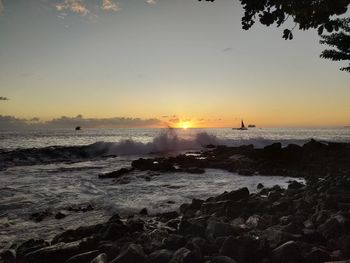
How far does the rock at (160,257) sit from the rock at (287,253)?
1528mm

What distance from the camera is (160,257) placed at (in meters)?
5.07

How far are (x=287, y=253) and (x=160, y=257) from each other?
1.85m

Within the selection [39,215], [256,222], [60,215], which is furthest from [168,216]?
[39,215]

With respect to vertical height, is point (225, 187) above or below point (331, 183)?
below

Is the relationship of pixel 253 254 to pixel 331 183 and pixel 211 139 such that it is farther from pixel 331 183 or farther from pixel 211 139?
pixel 211 139

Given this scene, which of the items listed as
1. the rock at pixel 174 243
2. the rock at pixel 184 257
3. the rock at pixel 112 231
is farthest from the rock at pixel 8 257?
the rock at pixel 184 257

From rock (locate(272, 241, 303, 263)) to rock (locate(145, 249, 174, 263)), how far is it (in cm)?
153

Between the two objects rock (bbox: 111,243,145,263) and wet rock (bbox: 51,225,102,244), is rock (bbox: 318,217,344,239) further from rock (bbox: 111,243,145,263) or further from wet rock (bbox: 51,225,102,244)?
wet rock (bbox: 51,225,102,244)

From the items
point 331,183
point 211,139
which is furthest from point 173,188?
point 211,139

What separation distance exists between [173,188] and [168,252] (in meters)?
8.72

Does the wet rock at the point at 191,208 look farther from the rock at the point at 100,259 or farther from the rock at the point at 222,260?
the rock at the point at 222,260

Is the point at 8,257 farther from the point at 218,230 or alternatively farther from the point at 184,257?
the point at 218,230

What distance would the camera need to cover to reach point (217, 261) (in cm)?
476

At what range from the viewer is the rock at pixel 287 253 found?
4.75 m
